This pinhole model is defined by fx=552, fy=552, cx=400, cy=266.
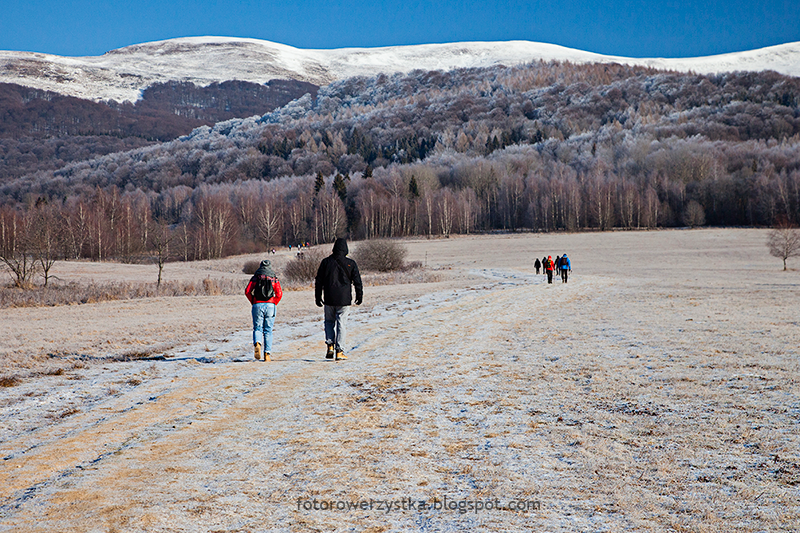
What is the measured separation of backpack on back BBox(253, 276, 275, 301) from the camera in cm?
1047

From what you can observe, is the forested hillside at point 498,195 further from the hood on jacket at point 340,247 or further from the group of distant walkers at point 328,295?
the hood on jacket at point 340,247

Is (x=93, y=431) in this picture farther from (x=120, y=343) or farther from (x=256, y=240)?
(x=256, y=240)

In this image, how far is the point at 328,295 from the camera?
402 inches

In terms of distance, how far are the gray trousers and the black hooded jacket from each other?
16 centimetres

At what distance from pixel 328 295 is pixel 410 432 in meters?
4.80

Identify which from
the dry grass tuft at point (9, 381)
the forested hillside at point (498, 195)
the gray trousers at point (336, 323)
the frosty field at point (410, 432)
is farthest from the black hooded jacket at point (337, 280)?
the forested hillside at point (498, 195)

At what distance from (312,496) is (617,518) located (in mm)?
2204

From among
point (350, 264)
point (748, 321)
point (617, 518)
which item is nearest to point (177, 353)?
point (350, 264)

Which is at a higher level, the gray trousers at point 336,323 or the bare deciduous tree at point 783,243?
the bare deciduous tree at point 783,243

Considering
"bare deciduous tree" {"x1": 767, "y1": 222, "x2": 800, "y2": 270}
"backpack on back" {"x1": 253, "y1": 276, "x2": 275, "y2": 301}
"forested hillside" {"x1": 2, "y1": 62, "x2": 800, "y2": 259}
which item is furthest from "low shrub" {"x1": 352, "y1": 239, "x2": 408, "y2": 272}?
"backpack on back" {"x1": 253, "y1": 276, "x2": 275, "y2": 301}

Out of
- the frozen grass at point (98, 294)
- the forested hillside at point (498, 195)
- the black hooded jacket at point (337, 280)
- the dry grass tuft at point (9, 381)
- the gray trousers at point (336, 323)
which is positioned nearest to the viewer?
the dry grass tuft at point (9, 381)

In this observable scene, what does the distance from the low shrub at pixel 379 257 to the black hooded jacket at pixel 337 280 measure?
41807 mm

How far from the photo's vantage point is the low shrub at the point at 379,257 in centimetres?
5241

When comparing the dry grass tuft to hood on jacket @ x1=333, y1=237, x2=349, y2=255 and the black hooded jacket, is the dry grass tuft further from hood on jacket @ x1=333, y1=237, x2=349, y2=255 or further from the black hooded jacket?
hood on jacket @ x1=333, y1=237, x2=349, y2=255
